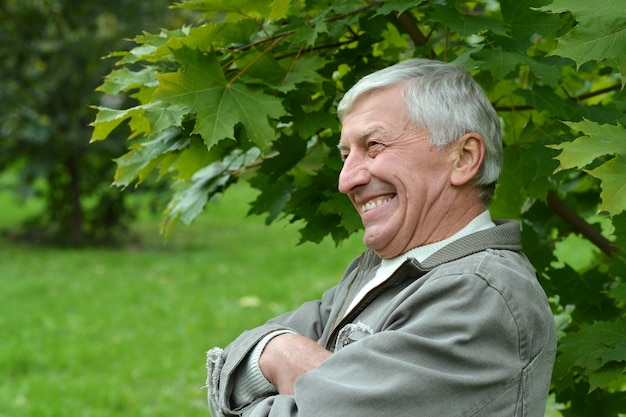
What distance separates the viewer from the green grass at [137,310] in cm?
583

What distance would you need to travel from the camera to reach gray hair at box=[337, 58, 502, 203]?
2.01 metres

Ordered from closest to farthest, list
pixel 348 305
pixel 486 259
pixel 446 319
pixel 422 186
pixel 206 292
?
1. pixel 446 319
2. pixel 486 259
3. pixel 422 186
4. pixel 348 305
5. pixel 206 292

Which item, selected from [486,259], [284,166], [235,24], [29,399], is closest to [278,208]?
[284,166]

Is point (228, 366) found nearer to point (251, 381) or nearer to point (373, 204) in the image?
point (251, 381)

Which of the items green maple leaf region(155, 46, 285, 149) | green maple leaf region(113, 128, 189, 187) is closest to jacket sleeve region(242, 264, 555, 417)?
green maple leaf region(155, 46, 285, 149)

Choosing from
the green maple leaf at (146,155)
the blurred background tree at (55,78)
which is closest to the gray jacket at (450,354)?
the green maple leaf at (146,155)

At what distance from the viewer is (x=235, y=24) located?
2.51 meters

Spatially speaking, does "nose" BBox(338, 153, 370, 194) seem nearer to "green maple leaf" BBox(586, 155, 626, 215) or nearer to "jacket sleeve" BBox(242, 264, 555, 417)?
"jacket sleeve" BBox(242, 264, 555, 417)

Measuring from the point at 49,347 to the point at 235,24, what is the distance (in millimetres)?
4978

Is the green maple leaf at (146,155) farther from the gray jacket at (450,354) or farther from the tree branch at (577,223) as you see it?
the tree branch at (577,223)

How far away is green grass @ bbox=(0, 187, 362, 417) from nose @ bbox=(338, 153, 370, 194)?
165 cm

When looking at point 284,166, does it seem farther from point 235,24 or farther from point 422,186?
point 422,186

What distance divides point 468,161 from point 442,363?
0.51 meters

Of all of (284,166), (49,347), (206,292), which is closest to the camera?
(284,166)
